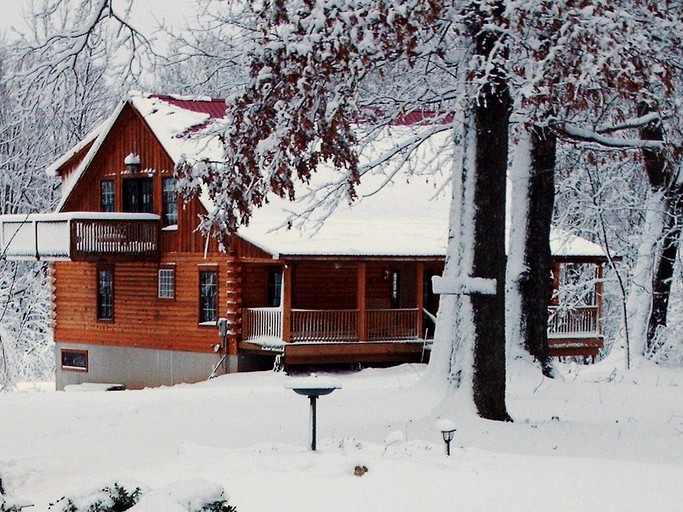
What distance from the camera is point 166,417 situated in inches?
648

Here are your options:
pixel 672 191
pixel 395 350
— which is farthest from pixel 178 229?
pixel 672 191

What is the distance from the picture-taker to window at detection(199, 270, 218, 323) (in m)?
31.5

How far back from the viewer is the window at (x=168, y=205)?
32.7 m

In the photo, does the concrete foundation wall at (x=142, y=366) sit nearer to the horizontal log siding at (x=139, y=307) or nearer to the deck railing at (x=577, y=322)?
the horizontal log siding at (x=139, y=307)

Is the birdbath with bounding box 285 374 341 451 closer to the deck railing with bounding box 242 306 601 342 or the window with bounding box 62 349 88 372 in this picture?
the deck railing with bounding box 242 306 601 342

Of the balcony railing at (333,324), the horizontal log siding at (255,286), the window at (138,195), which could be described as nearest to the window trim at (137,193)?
the window at (138,195)

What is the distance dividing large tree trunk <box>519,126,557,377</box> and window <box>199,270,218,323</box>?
1335 cm

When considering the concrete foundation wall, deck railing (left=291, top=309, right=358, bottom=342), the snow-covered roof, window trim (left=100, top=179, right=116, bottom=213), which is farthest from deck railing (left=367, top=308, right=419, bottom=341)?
window trim (left=100, top=179, right=116, bottom=213)

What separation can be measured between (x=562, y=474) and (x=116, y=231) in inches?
919

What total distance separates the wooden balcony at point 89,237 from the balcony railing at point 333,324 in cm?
421

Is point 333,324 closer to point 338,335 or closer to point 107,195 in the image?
point 338,335

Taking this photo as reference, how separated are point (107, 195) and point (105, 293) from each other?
9.68ft

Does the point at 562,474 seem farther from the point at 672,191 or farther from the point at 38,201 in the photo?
the point at 38,201

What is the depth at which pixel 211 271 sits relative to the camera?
3147 cm
